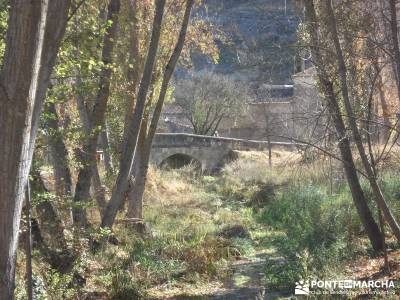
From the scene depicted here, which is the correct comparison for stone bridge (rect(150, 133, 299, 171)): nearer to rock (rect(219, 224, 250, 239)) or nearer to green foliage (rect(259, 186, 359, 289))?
green foliage (rect(259, 186, 359, 289))

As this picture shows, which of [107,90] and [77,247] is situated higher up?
[107,90]

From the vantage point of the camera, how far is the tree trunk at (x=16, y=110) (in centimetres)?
388

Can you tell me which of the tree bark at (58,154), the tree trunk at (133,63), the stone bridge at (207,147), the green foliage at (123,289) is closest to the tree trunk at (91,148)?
the tree bark at (58,154)

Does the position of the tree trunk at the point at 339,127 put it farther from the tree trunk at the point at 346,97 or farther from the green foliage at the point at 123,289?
the green foliage at the point at 123,289

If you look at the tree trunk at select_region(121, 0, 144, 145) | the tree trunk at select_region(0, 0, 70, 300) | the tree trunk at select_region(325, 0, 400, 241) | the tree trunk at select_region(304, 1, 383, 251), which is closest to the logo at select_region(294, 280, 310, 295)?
the tree trunk at select_region(325, 0, 400, 241)

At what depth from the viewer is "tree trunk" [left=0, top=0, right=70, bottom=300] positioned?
153 inches

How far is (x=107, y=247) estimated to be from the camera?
1119 centimetres

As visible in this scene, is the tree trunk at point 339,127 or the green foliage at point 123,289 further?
the tree trunk at point 339,127

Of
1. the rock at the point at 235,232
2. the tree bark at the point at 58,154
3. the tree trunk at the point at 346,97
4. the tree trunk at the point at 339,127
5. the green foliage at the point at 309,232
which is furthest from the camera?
the rock at the point at 235,232

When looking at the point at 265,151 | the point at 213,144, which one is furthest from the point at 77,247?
the point at 213,144

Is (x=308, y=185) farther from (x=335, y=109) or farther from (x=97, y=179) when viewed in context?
(x=335, y=109)

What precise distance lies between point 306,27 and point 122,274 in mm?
5682

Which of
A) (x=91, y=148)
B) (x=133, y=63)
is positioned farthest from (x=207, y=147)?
(x=91, y=148)

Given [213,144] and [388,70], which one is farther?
[213,144]
